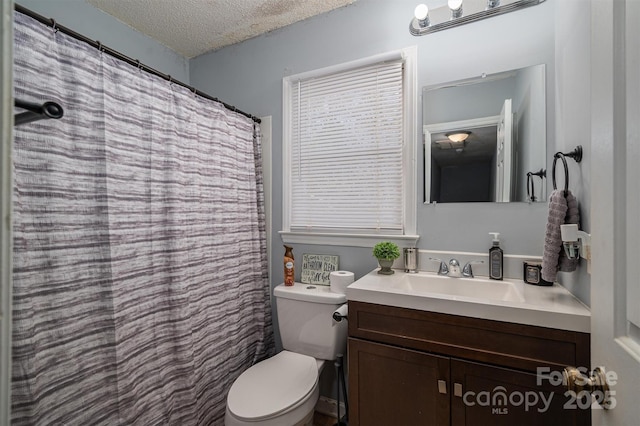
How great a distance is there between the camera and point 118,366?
1.15 meters

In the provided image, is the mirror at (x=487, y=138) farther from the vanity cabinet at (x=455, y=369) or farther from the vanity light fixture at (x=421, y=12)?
the vanity cabinet at (x=455, y=369)

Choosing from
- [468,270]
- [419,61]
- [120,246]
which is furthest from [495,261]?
[120,246]

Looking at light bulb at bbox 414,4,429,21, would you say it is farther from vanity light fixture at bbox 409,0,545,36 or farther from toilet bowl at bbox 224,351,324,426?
toilet bowl at bbox 224,351,324,426

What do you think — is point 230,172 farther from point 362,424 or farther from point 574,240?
point 574,240

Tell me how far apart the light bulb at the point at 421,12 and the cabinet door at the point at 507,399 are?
1.64 m

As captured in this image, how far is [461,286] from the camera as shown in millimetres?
1438

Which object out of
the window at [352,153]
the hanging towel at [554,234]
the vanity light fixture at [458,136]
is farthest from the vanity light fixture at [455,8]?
the hanging towel at [554,234]

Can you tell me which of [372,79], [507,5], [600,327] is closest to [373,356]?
[600,327]

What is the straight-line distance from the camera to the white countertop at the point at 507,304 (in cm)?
97

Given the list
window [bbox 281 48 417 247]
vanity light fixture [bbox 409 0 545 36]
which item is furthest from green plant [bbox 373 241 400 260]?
vanity light fixture [bbox 409 0 545 36]

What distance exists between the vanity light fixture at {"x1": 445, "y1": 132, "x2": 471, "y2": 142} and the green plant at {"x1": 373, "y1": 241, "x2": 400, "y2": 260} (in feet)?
2.14

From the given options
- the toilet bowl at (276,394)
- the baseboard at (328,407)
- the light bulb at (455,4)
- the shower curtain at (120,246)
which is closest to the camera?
the shower curtain at (120,246)

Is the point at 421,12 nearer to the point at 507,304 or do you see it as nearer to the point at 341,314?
the point at 507,304

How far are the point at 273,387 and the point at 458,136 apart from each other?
157 centimetres
